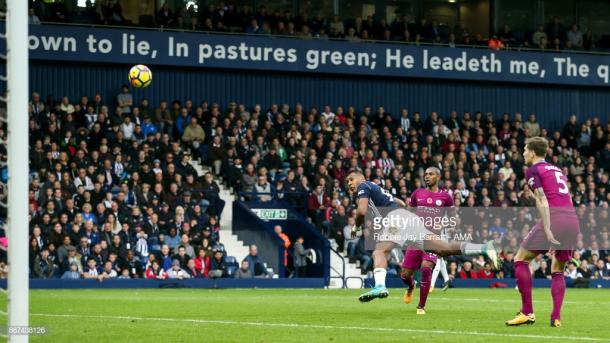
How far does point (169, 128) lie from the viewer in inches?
1335

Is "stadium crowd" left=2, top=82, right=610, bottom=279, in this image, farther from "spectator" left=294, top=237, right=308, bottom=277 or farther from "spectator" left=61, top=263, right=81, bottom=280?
"spectator" left=294, top=237, right=308, bottom=277

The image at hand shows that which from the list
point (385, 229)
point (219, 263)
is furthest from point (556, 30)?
point (385, 229)

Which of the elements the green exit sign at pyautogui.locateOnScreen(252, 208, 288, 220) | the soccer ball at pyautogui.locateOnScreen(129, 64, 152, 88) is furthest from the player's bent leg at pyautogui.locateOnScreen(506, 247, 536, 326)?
the green exit sign at pyautogui.locateOnScreen(252, 208, 288, 220)

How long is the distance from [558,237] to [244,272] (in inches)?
698

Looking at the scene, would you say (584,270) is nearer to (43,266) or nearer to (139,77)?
(139,77)

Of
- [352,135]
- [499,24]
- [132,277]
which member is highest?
[499,24]

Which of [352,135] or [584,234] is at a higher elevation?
[352,135]

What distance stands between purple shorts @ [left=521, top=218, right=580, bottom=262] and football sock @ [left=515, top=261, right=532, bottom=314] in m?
0.21

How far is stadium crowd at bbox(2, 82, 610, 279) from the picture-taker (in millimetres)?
28562

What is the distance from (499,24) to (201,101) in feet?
37.8

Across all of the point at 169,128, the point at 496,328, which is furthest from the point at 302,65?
the point at 496,328

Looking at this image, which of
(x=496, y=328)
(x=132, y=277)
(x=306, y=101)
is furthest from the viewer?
(x=306, y=101)

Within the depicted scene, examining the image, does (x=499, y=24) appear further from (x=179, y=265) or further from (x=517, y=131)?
(x=179, y=265)

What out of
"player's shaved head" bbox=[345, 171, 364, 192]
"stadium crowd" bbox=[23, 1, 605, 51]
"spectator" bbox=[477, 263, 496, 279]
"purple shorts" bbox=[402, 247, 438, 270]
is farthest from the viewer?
"stadium crowd" bbox=[23, 1, 605, 51]
